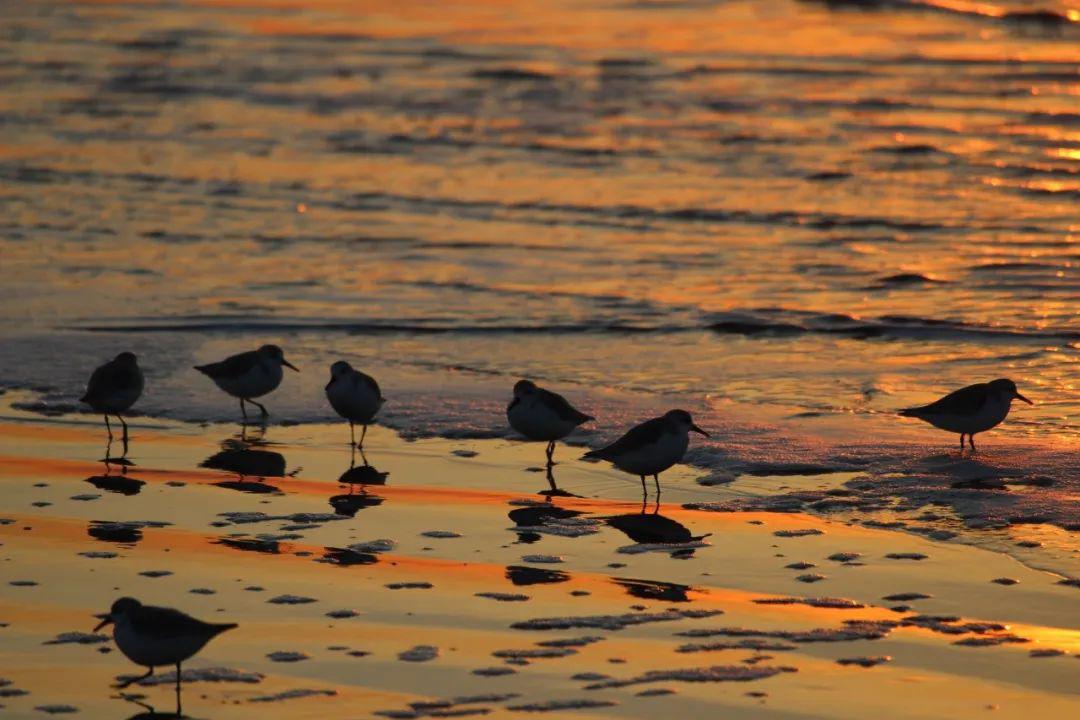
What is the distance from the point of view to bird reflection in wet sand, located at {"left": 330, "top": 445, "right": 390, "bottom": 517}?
37.5 ft

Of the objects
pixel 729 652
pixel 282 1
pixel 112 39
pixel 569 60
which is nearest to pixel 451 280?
pixel 729 652

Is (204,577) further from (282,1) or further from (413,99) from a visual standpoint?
(282,1)

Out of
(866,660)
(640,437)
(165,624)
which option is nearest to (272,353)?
(640,437)

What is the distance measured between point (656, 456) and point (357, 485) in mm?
2050

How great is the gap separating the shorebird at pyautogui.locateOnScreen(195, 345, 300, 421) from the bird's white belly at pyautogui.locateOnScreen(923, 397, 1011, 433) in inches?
208

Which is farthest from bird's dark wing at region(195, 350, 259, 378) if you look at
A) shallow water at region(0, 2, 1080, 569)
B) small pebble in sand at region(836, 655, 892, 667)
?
small pebble in sand at region(836, 655, 892, 667)

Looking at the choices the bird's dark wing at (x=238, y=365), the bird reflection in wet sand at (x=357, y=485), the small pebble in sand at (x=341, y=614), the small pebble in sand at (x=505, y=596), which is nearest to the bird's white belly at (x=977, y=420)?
the bird reflection in wet sand at (x=357, y=485)

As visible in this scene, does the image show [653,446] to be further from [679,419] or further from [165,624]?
[165,624]

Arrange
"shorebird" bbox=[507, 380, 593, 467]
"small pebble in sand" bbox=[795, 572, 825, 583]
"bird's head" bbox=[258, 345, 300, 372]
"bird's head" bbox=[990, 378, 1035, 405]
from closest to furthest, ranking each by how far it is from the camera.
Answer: "small pebble in sand" bbox=[795, 572, 825, 583]
"shorebird" bbox=[507, 380, 593, 467]
"bird's head" bbox=[990, 378, 1035, 405]
"bird's head" bbox=[258, 345, 300, 372]

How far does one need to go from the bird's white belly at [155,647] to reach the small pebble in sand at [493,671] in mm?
1273

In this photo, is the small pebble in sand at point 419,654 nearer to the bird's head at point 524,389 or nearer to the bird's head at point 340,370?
the bird's head at point 524,389

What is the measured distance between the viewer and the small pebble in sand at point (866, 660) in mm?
8352

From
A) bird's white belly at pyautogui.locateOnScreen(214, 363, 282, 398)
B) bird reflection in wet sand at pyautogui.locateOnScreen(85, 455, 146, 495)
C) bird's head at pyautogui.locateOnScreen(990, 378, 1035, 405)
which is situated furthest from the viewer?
bird's white belly at pyautogui.locateOnScreen(214, 363, 282, 398)

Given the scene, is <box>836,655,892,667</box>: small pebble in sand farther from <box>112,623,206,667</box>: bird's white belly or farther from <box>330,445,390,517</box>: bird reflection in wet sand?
<box>330,445,390,517</box>: bird reflection in wet sand
